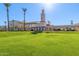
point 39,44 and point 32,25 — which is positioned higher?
point 32,25

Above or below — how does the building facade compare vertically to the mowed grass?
above

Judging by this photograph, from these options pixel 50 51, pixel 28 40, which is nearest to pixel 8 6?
pixel 28 40

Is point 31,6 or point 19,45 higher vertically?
point 31,6

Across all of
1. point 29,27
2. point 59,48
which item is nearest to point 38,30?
point 29,27

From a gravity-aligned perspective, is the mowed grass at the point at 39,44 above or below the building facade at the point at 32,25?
below

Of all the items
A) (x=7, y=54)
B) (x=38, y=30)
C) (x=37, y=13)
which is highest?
(x=37, y=13)

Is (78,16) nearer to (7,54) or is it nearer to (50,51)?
(50,51)

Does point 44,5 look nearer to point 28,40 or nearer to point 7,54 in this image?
point 28,40
